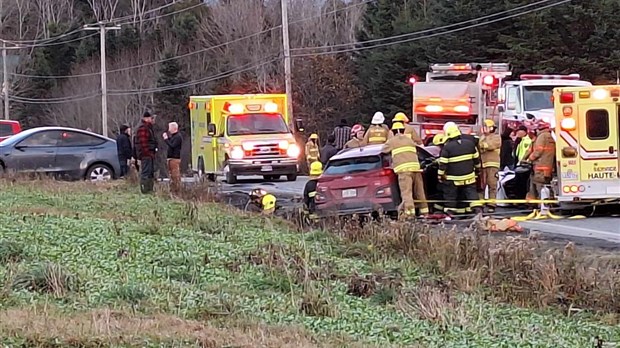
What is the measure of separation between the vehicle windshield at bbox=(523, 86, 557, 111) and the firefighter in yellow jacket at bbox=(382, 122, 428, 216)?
33.4 feet

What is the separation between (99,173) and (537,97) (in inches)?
427

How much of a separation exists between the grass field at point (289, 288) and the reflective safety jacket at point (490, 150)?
19.4ft

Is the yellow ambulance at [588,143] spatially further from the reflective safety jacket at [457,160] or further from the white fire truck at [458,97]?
the white fire truck at [458,97]

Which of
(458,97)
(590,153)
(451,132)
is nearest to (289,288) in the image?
(451,132)

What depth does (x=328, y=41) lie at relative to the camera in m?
65.0

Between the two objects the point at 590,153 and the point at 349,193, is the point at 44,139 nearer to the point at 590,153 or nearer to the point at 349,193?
the point at 349,193

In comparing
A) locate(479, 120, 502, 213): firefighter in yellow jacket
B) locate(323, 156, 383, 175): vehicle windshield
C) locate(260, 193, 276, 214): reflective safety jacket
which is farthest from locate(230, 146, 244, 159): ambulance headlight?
locate(323, 156, 383, 175): vehicle windshield

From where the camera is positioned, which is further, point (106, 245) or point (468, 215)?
point (468, 215)

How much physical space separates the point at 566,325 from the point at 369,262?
327 centimetres

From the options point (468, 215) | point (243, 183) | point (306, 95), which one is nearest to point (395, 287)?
point (468, 215)

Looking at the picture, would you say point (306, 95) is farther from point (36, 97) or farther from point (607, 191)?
point (607, 191)

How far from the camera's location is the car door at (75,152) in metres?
24.3

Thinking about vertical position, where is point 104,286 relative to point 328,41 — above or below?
below

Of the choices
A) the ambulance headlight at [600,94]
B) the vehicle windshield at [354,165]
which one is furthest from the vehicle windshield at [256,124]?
the ambulance headlight at [600,94]
